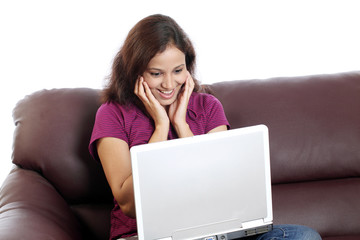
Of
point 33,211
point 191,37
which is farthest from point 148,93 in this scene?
point 191,37

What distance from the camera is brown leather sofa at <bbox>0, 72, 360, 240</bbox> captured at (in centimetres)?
186

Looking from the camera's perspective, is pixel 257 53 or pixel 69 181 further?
pixel 257 53

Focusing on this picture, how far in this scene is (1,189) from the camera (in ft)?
5.85

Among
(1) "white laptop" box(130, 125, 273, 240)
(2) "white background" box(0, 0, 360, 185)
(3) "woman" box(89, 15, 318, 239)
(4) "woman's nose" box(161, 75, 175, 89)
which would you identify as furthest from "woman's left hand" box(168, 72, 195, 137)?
(2) "white background" box(0, 0, 360, 185)

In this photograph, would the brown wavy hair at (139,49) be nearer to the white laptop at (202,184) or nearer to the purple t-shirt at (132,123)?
the purple t-shirt at (132,123)

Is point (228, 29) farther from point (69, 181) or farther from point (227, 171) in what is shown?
point (227, 171)

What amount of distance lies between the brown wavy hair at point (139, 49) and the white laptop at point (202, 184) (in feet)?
1.85

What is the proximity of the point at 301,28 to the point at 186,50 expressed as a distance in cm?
102

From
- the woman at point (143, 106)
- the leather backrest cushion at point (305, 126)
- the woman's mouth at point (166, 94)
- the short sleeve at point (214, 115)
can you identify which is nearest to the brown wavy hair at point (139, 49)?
the woman at point (143, 106)

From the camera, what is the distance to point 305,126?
1.98 m

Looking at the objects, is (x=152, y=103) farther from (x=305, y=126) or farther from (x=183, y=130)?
(x=305, y=126)

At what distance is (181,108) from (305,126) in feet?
1.93

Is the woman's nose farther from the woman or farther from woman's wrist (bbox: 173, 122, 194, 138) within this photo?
woman's wrist (bbox: 173, 122, 194, 138)

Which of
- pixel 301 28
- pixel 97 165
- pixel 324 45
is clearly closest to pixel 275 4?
pixel 301 28
